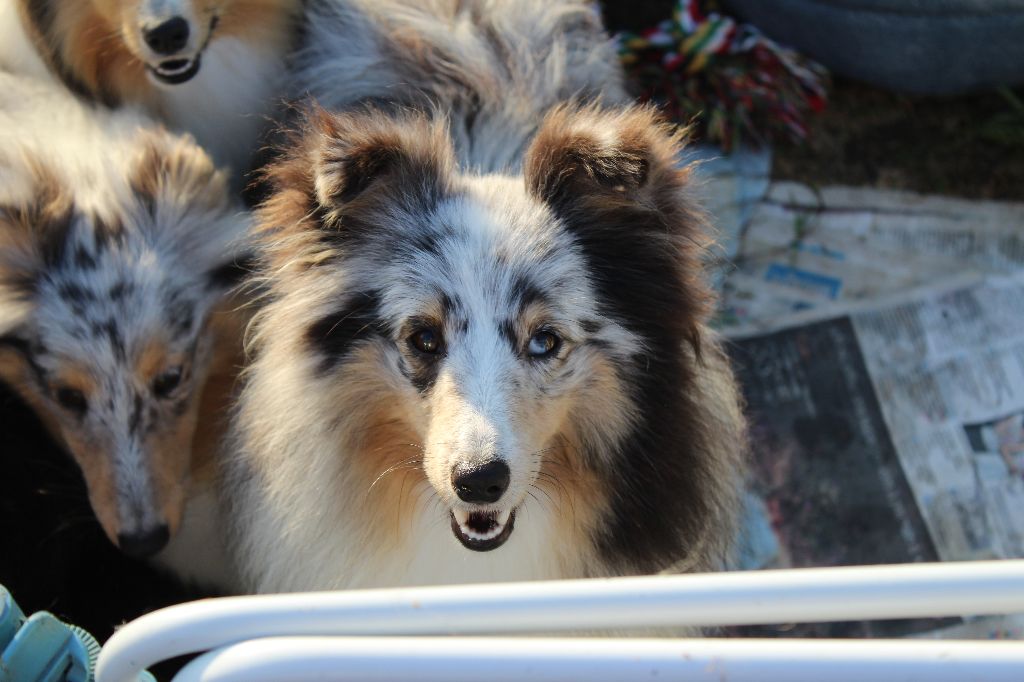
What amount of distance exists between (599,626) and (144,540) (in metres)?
1.04

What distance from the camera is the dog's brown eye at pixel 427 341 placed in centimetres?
157

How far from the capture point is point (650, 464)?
1711mm

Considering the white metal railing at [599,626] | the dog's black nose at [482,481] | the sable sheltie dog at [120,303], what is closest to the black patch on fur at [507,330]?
the dog's black nose at [482,481]

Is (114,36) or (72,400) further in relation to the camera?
(114,36)

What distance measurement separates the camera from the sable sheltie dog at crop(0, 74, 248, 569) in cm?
179

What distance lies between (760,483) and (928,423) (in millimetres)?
486

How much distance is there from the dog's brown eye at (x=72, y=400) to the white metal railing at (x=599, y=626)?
2.74ft

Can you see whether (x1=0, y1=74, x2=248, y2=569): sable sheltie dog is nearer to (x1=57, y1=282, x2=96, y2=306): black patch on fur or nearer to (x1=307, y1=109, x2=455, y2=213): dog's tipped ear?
(x1=57, y1=282, x2=96, y2=306): black patch on fur

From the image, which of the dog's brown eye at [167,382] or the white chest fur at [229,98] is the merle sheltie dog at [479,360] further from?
the white chest fur at [229,98]

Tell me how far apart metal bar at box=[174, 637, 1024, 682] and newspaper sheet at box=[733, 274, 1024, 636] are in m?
1.41

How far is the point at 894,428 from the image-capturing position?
2637 mm

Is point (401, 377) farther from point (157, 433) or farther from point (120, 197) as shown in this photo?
point (120, 197)

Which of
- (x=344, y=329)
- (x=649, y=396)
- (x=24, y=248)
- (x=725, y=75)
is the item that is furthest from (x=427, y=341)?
(x=725, y=75)

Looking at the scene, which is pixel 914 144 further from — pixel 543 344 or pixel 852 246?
pixel 543 344
